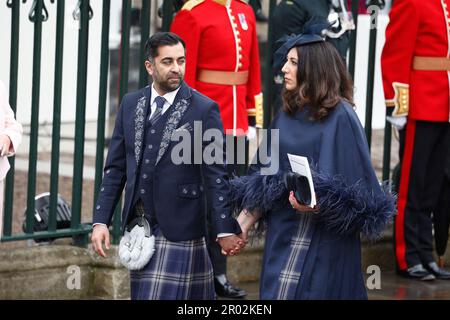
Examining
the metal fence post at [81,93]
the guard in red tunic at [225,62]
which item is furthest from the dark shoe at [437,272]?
the metal fence post at [81,93]

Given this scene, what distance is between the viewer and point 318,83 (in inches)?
246

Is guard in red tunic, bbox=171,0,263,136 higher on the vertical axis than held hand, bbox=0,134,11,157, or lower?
higher

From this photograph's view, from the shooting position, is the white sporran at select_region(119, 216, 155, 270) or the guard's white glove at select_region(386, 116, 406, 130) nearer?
the white sporran at select_region(119, 216, 155, 270)

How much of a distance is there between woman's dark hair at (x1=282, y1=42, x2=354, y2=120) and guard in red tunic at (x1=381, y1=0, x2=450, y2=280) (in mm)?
2438

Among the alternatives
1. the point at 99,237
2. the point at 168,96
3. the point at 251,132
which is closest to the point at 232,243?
the point at 99,237

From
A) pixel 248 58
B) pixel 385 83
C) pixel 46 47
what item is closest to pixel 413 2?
pixel 385 83

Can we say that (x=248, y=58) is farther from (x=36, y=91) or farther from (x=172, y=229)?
(x=172, y=229)

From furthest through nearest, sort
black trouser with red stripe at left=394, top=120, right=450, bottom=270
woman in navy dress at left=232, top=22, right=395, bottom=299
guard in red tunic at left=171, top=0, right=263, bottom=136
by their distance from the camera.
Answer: black trouser with red stripe at left=394, top=120, right=450, bottom=270 → guard in red tunic at left=171, top=0, right=263, bottom=136 → woman in navy dress at left=232, top=22, right=395, bottom=299

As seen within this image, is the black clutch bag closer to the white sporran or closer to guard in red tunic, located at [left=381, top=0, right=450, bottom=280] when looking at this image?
the white sporran

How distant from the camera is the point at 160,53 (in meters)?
6.34

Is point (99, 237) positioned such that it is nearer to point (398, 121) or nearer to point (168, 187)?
point (168, 187)

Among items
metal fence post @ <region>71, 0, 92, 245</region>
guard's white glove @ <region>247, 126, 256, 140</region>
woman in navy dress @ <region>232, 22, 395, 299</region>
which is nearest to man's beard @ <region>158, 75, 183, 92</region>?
woman in navy dress @ <region>232, 22, 395, 299</region>

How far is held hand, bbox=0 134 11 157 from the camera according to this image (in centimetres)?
690

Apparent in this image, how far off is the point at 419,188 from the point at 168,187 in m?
3.13
